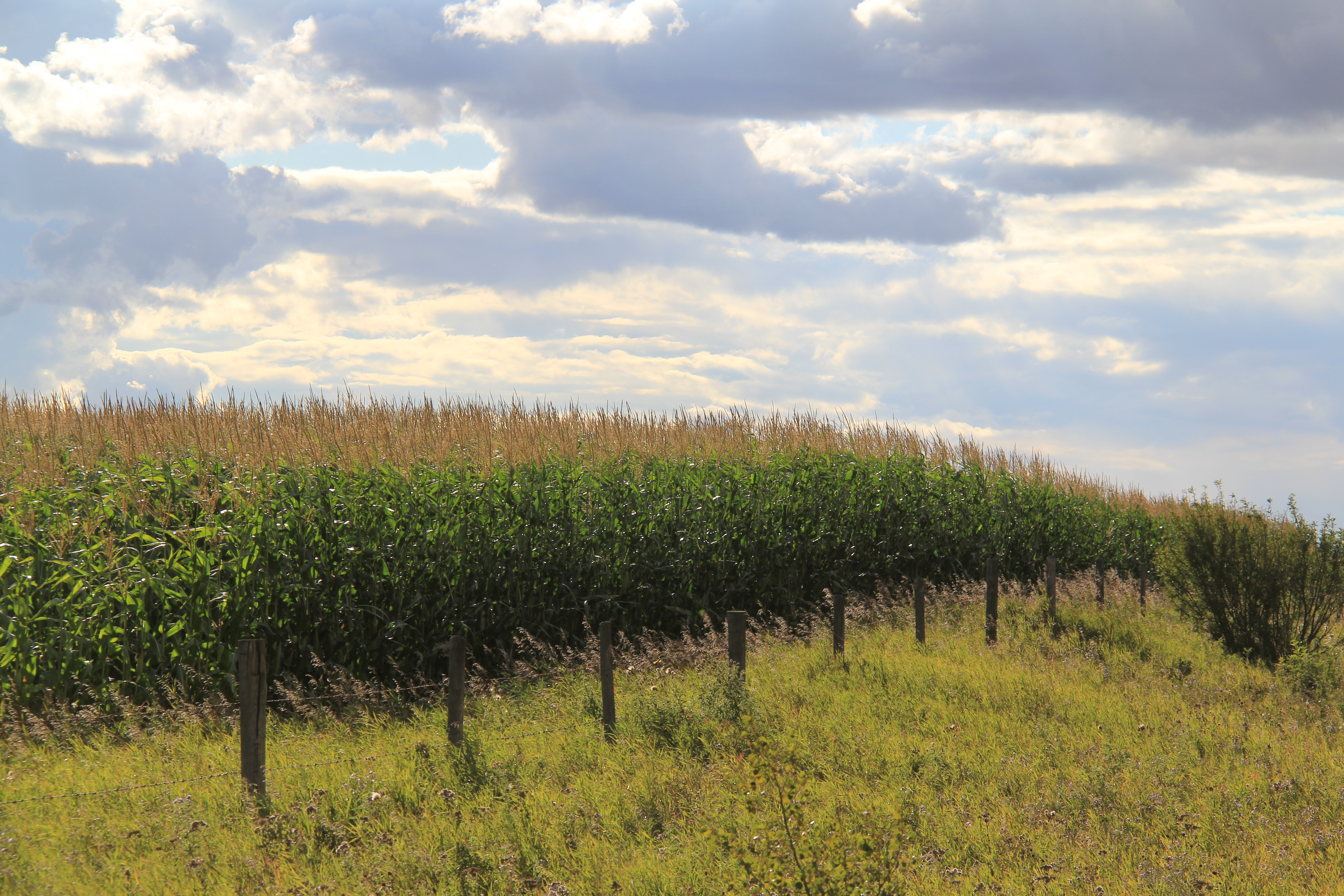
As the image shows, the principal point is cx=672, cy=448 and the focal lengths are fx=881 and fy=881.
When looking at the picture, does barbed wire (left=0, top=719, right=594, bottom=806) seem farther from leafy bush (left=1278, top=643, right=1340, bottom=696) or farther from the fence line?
leafy bush (left=1278, top=643, right=1340, bottom=696)

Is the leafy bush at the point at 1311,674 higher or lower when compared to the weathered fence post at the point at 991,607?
lower

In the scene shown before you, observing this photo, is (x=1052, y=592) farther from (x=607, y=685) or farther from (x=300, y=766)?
(x=300, y=766)

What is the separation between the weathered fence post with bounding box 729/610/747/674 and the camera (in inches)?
391

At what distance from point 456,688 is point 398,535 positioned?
12.0 feet

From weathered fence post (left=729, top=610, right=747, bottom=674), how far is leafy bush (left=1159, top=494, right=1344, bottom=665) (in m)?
8.61

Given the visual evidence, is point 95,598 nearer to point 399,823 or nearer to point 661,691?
point 399,823

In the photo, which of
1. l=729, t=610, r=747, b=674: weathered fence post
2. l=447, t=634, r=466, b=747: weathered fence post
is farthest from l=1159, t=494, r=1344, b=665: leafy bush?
l=447, t=634, r=466, b=747: weathered fence post

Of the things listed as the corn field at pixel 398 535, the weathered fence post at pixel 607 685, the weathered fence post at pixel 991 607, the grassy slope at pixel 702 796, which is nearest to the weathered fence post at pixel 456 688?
the grassy slope at pixel 702 796

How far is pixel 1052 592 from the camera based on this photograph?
1530cm

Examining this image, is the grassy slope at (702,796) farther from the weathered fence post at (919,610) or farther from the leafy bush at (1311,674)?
the weathered fence post at (919,610)

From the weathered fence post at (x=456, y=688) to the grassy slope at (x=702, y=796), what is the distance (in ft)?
0.78

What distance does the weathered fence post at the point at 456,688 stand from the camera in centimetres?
830

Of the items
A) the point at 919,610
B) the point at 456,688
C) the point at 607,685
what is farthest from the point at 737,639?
the point at 919,610

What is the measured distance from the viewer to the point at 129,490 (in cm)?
1135
